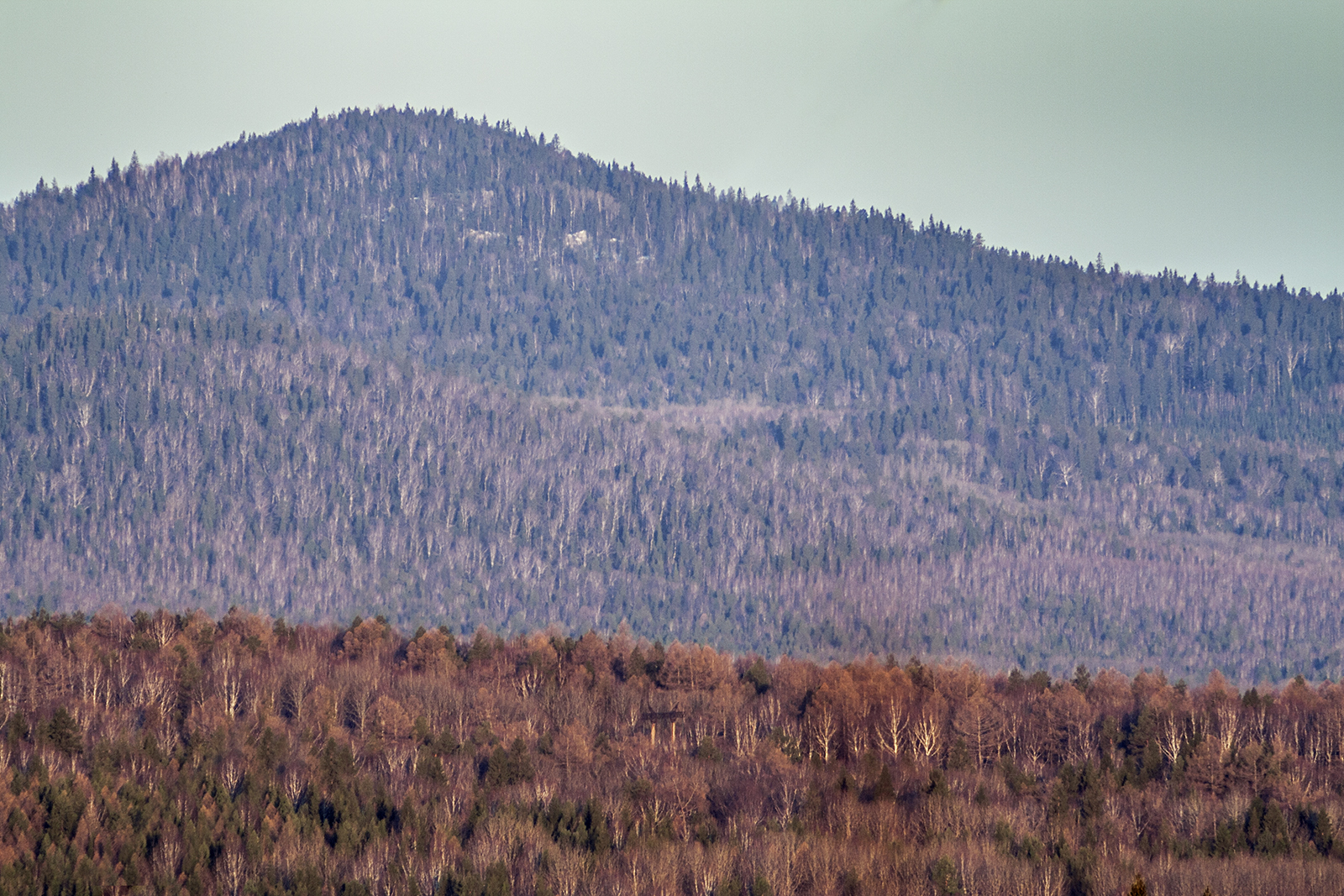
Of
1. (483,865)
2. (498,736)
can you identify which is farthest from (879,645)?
(483,865)

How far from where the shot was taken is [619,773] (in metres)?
141

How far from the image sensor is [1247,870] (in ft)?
372

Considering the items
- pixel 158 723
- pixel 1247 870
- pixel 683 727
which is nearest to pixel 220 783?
pixel 158 723

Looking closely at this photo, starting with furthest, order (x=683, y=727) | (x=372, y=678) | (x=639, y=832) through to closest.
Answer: (x=372, y=678) → (x=683, y=727) → (x=639, y=832)

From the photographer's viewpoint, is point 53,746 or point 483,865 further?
point 53,746

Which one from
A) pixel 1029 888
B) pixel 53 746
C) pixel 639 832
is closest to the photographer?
pixel 1029 888

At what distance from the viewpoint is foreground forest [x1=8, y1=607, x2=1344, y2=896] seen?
111500 millimetres

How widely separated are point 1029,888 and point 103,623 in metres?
108

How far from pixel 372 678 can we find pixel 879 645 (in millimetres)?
42639

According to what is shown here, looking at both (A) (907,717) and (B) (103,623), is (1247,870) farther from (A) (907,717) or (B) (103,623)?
(B) (103,623)

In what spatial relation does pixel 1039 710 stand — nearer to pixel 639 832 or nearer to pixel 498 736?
pixel 498 736

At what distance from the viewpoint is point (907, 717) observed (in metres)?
153

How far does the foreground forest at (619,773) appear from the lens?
112 m

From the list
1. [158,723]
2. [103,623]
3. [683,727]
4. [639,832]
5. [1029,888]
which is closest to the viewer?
[1029,888]
